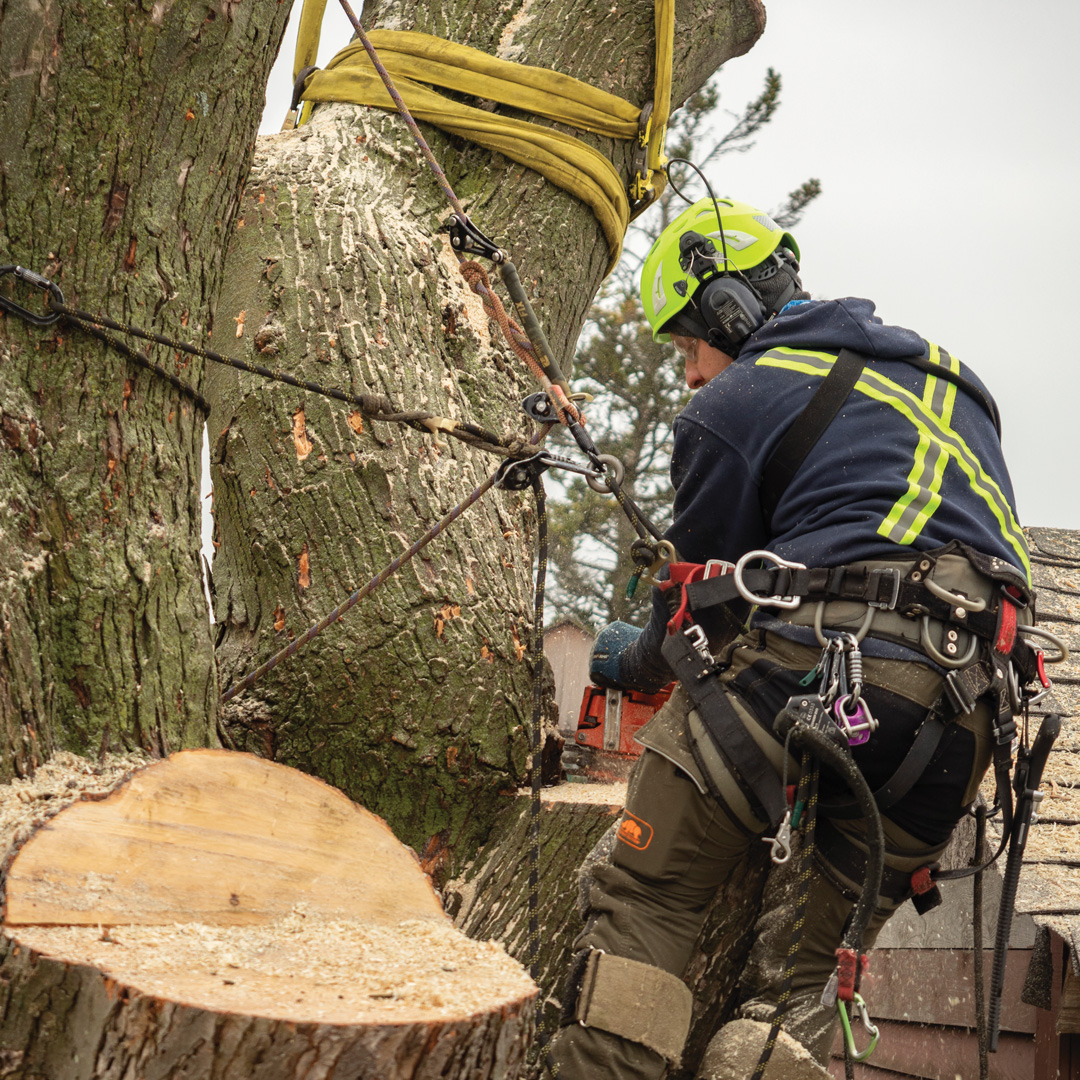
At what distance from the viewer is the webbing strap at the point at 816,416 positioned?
2.53 m

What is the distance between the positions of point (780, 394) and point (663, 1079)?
1.59 m

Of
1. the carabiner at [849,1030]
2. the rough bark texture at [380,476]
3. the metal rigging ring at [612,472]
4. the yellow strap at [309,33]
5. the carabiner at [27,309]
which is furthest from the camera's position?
the yellow strap at [309,33]

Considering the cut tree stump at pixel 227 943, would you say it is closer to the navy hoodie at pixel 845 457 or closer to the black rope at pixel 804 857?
the black rope at pixel 804 857

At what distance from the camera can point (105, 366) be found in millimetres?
2006

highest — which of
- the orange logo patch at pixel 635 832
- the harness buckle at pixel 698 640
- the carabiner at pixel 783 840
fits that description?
the harness buckle at pixel 698 640

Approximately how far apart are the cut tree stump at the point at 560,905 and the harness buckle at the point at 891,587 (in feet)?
2.20

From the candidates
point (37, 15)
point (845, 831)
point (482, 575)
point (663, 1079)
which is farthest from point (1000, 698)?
point (37, 15)

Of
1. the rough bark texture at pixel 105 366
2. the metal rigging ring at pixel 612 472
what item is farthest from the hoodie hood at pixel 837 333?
the rough bark texture at pixel 105 366

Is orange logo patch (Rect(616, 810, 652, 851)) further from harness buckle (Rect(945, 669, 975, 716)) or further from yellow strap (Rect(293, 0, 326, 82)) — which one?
yellow strap (Rect(293, 0, 326, 82))

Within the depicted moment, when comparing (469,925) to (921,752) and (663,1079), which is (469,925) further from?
(921,752)

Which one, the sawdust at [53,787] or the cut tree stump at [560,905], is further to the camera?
the cut tree stump at [560,905]

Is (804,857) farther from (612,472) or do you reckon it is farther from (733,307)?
(733,307)

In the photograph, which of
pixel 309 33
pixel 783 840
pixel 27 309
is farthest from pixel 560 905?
pixel 309 33

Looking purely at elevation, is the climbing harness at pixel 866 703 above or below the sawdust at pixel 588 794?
above
